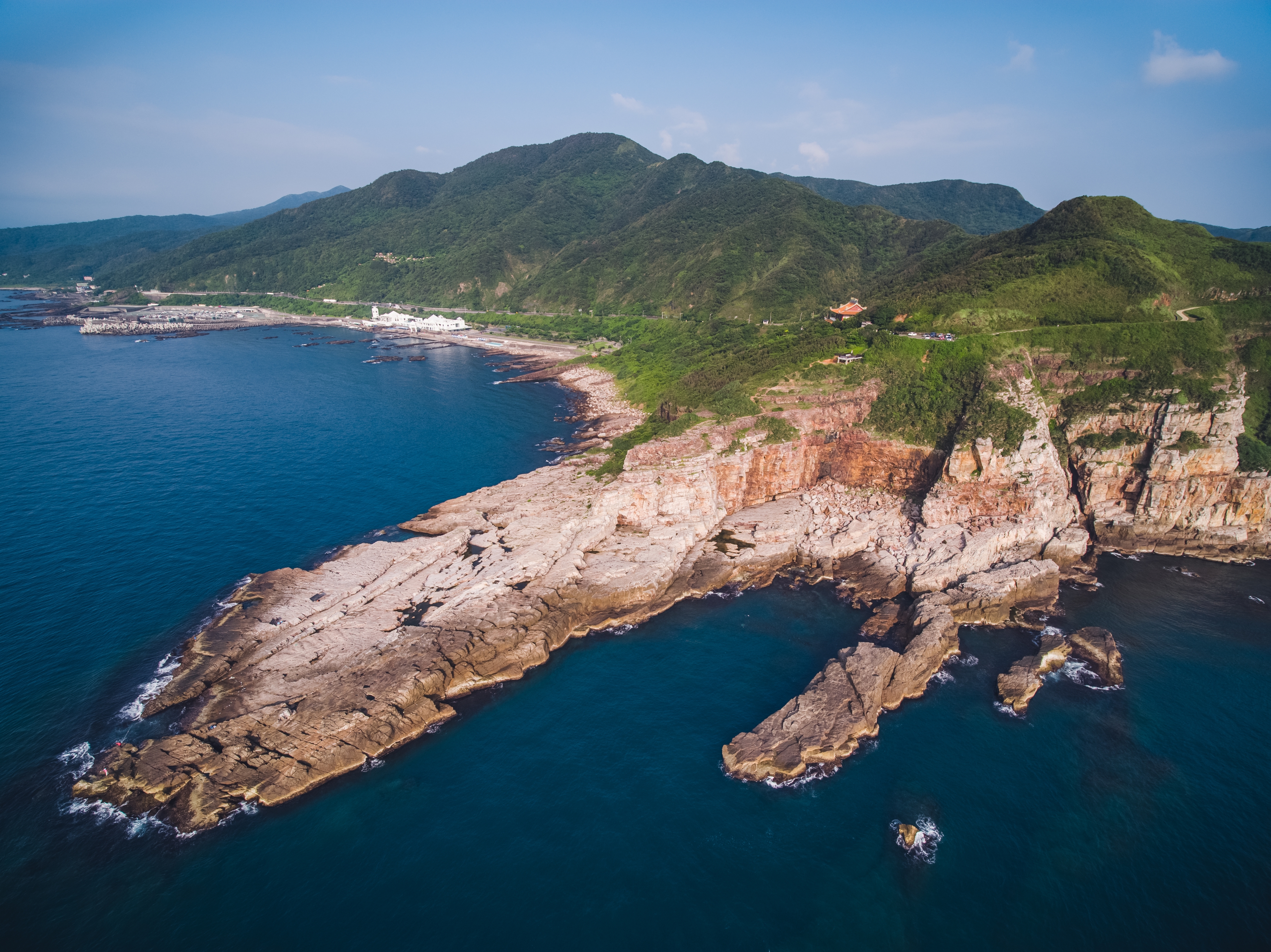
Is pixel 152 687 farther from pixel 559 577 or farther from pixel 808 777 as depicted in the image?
A: pixel 808 777

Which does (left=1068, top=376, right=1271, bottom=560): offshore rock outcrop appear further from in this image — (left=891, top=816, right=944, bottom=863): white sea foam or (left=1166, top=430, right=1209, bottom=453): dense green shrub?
(left=891, top=816, right=944, bottom=863): white sea foam

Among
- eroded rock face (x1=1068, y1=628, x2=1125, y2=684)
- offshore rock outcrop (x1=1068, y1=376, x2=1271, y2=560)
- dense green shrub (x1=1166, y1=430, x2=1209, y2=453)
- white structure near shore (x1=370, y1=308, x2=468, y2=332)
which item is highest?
white structure near shore (x1=370, y1=308, x2=468, y2=332)

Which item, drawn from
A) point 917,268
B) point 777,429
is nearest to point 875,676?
point 777,429

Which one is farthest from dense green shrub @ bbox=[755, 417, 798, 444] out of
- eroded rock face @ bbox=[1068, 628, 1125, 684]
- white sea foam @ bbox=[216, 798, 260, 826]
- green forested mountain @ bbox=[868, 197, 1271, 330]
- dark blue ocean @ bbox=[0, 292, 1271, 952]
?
white sea foam @ bbox=[216, 798, 260, 826]

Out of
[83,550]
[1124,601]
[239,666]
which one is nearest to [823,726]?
[1124,601]

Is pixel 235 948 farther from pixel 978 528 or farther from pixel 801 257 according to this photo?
pixel 801 257

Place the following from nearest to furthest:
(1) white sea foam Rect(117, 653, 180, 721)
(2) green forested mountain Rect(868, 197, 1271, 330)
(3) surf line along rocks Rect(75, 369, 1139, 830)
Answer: (3) surf line along rocks Rect(75, 369, 1139, 830)
(1) white sea foam Rect(117, 653, 180, 721)
(2) green forested mountain Rect(868, 197, 1271, 330)

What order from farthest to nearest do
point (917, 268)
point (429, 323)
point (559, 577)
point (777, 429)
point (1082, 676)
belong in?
point (429, 323) → point (917, 268) → point (777, 429) → point (559, 577) → point (1082, 676)
